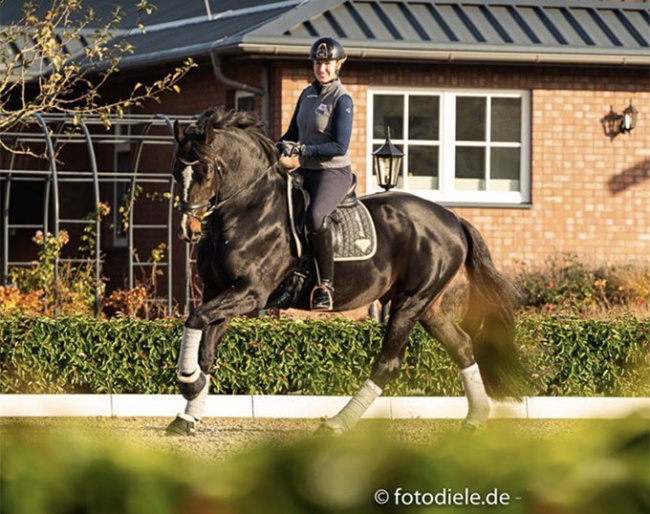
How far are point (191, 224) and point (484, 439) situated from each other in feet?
24.6

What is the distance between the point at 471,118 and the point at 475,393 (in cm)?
978

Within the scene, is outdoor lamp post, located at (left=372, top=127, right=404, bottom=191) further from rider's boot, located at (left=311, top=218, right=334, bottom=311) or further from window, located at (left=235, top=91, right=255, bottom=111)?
window, located at (left=235, top=91, right=255, bottom=111)

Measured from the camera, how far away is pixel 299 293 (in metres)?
10.4

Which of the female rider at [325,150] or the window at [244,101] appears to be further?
the window at [244,101]

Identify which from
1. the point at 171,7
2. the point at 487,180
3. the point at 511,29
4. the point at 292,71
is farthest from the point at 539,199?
the point at 171,7

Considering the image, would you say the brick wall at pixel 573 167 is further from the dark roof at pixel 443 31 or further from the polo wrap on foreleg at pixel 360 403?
the polo wrap on foreleg at pixel 360 403

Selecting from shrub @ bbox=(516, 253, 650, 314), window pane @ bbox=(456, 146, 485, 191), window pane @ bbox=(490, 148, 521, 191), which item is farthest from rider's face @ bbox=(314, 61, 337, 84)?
window pane @ bbox=(490, 148, 521, 191)

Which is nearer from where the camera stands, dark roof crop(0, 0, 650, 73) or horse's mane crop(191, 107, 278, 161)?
horse's mane crop(191, 107, 278, 161)

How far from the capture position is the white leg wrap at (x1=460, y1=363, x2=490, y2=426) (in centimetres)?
1060

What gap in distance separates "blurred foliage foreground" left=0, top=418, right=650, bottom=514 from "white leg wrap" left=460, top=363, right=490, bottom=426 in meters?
8.35

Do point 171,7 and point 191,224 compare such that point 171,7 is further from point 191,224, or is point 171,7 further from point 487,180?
point 191,224

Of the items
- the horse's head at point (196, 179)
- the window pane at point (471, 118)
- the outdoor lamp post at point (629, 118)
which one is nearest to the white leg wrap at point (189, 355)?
the horse's head at point (196, 179)

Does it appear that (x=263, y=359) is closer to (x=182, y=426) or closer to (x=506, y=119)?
(x=182, y=426)

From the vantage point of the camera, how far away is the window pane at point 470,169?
19969 mm
